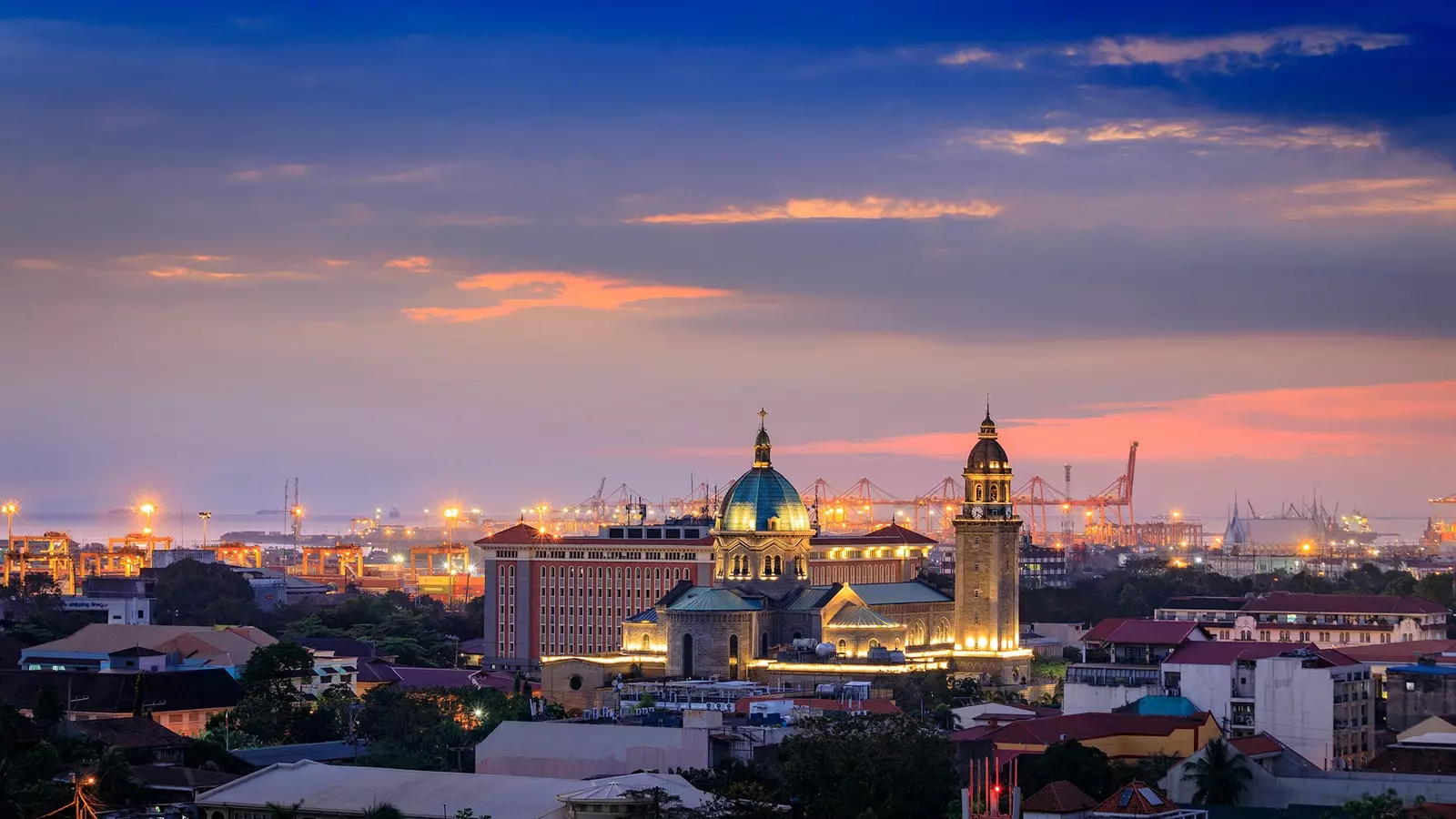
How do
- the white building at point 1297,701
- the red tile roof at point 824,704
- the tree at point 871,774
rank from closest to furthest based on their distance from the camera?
the tree at point 871,774 < the white building at point 1297,701 < the red tile roof at point 824,704

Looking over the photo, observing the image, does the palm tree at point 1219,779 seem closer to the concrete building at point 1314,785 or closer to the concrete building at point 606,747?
the concrete building at point 1314,785

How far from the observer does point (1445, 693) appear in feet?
427

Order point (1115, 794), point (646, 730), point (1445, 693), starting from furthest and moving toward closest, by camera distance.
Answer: point (1445, 693) → point (646, 730) → point (1115, 794)

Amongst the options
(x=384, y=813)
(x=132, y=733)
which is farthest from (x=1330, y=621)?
(x=384, y=813)

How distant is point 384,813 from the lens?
89.9m

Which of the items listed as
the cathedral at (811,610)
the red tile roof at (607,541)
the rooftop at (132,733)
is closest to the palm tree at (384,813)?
the rooftop at (132,733)

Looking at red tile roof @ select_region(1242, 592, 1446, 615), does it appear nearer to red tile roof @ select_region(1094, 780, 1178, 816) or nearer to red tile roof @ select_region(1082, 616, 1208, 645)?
red tile roof @ select_region(1082, 616, 1208, 645)

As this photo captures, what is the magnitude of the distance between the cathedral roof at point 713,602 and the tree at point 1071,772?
165 ft

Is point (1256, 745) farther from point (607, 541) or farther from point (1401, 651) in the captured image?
point (607, 541)

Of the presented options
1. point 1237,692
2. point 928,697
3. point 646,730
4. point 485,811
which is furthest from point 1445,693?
point 485,811

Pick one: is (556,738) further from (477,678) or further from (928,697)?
(477,678)

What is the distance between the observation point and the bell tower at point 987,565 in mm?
154000

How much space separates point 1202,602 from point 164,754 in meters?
100

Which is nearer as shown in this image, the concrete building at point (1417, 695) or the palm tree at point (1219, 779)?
the palm tree at point (1219, 779)
